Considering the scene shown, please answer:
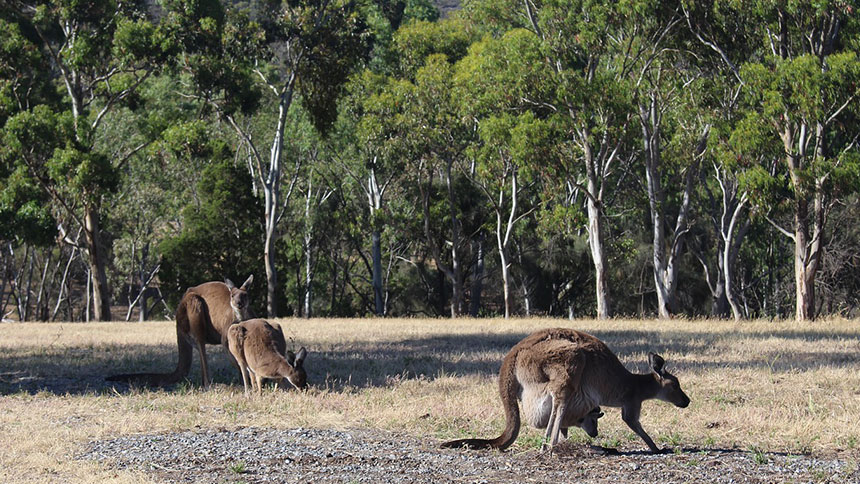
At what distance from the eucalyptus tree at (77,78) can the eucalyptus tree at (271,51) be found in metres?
1.44

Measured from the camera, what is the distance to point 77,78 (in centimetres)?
2547

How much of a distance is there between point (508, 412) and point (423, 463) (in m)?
0.74

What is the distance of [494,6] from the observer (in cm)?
2848

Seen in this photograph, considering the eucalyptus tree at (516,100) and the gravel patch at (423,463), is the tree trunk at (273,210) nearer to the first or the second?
the eucalyptus tree at (516,100)

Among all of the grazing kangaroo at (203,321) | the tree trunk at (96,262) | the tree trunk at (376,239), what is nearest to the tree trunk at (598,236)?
the tree trunk at (376,239)

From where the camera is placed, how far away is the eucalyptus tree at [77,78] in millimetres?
23656

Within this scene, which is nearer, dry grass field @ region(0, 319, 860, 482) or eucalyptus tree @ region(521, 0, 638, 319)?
dry grass field @ region(0, 319, 860, 482)

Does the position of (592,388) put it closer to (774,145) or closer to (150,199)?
(774,145)

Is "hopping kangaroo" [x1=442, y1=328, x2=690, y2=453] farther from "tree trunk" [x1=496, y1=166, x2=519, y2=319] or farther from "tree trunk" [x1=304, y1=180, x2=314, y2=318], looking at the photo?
"tree trunk" [x1=304, y1=180, x2=314, y2=318]

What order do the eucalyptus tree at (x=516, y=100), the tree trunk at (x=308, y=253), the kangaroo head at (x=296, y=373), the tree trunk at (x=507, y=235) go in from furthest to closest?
the tree trunk at (x=308, y=253)
the tree trunk at (x=507, y=235)
the eucalyptus tree at (x=516, y=100)
the kangaroo head at (x=296, y=373)

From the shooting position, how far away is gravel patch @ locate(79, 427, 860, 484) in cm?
670

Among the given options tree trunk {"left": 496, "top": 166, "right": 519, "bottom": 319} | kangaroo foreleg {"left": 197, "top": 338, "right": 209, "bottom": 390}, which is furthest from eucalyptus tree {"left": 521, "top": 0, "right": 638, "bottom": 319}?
kangaroo foreleg {"left": 197, "top": 338, "right": 209, "bottom": 390}

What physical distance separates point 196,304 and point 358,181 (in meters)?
27.0

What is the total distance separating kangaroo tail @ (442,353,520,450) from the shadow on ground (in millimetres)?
3807
